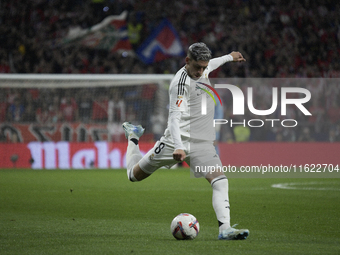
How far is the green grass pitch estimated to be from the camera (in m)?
5.12

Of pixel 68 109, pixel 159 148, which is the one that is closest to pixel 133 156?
pixel 159 148

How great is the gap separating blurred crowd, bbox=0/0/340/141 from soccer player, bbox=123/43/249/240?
16.9m

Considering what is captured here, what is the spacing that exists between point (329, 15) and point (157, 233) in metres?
20.5

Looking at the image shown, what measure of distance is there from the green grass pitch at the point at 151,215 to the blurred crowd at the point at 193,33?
9821mm

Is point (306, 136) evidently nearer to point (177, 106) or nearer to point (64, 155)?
point (64, 155)

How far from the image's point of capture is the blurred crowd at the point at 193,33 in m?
22.8

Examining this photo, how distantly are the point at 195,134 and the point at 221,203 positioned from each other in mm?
737

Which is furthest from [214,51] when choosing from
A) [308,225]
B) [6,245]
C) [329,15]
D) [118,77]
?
[6,245]

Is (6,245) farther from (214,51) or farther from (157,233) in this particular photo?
(214,51)

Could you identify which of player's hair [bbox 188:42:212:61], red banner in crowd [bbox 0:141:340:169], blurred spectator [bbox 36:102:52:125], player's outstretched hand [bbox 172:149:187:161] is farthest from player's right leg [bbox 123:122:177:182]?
blurred spectator [bbox 36:102:52:125]

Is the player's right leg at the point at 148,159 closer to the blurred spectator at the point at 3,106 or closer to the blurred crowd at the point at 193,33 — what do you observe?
the blurred spectator at the point at 3,106

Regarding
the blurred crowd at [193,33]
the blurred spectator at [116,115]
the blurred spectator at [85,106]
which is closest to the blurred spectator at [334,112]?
the blurred crowd at [193,33]

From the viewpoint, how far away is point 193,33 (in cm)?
2519

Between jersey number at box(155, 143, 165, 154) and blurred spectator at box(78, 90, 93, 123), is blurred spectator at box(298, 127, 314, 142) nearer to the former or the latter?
blurred spectator at box(78, 90, 93, 123)
